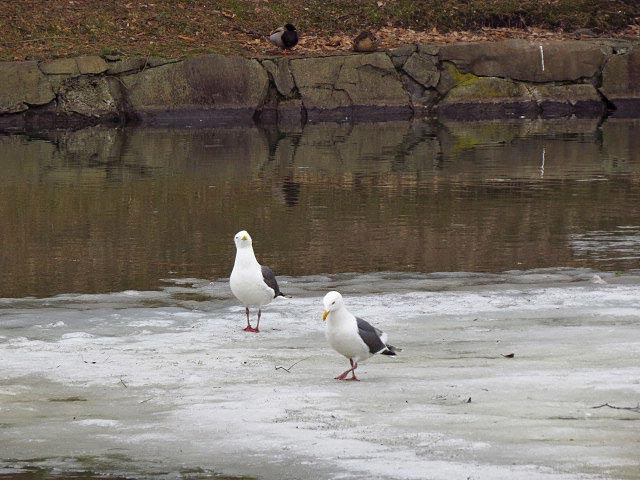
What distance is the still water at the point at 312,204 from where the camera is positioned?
11156 millimetres

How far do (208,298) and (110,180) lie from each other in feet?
26.1

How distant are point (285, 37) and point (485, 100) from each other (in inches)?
187

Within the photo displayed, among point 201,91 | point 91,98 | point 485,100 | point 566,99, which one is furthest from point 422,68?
point 91,98

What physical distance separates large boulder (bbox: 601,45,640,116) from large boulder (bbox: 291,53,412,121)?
4.58 meters

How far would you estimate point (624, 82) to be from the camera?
2744 centimetres

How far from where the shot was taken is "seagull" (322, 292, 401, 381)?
6.72 m

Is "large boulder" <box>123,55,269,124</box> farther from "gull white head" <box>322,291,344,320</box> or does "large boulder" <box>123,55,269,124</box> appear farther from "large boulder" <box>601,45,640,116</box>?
"gull white head" <box>322,291,344,320</box>

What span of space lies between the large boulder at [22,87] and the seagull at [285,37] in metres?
4.90

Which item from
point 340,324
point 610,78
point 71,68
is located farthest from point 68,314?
point 610,78

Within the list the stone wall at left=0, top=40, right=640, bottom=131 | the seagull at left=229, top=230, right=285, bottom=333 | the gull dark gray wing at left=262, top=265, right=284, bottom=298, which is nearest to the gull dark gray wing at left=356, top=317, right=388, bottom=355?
the seagull at left=229, top=230, right=285, bottom=333

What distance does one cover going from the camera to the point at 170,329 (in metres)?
8.26

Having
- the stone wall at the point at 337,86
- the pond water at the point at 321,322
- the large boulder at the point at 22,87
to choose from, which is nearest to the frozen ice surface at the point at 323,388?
the pond water at the point at 321,322

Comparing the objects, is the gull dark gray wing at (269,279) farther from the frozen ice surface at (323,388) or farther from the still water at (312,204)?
the still water at (312,204)

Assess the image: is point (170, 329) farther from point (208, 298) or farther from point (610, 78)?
point (610, 78)
